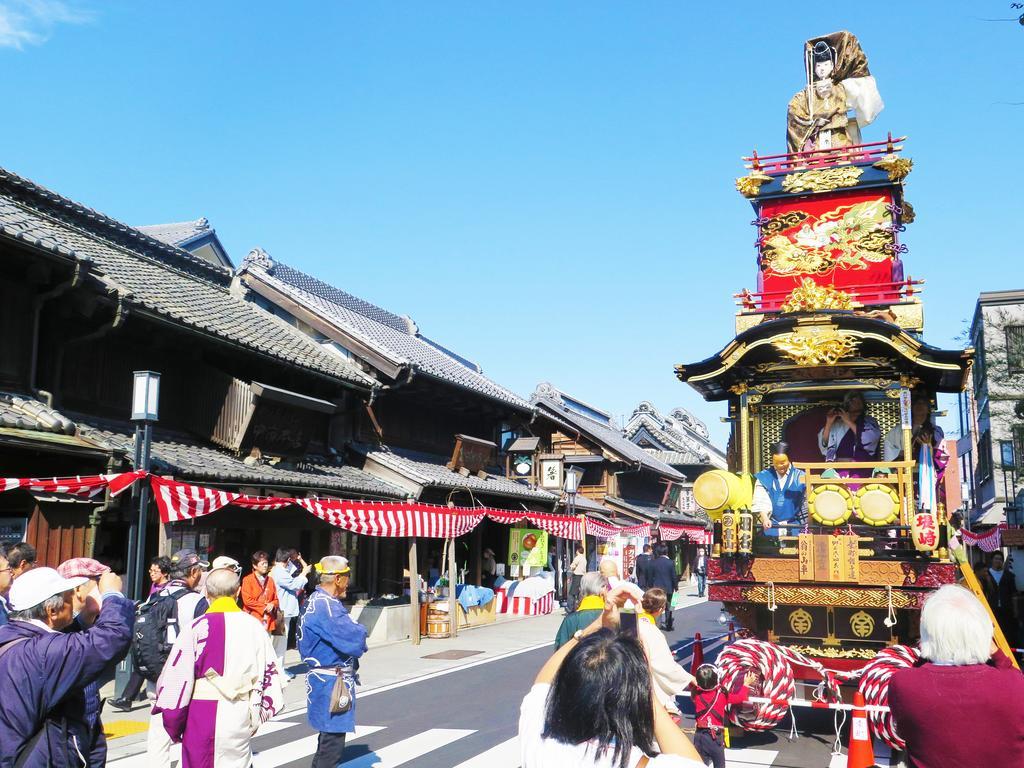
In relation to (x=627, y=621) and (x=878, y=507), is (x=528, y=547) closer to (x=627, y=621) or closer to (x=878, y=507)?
(x=878, y=507)

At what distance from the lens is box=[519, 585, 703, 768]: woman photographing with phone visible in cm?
298

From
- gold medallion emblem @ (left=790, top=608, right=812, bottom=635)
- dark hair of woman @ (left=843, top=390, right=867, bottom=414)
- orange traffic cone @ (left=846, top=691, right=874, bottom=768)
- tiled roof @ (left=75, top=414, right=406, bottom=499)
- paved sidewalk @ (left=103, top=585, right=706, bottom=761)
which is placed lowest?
paved sidewalk @ (left=103, top=585, right=706, bottom=761)

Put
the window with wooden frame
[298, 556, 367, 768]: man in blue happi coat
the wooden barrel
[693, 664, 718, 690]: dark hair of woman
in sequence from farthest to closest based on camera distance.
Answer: the window with wooden frame → the wooden barrel → [693, 664, 718, 690]: dark hair of woman → [298, 556, 367, 768]: man in blue happi coat

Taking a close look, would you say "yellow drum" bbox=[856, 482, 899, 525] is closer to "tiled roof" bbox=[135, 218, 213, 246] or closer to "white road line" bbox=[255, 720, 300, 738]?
"white road line" bbox=[255, 720, 300, 738]

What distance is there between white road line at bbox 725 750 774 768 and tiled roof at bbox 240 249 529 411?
43.7ft

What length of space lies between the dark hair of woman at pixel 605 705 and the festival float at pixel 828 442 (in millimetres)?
5845

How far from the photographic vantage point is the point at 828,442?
1183 centimetres

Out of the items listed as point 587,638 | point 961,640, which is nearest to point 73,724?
point 587,638

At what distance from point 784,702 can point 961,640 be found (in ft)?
18.3

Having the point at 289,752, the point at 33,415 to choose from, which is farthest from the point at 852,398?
the point at 33,415

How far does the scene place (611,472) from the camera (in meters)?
37.8

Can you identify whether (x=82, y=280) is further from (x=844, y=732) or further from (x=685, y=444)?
(x=685, y=444)

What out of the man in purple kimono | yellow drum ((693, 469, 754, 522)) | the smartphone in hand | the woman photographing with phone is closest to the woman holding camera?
yellow drum ((693, 469, 754, 522))

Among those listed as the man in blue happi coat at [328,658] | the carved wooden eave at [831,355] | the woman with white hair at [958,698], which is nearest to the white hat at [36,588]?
the man in blue happi coat at [328,658]
